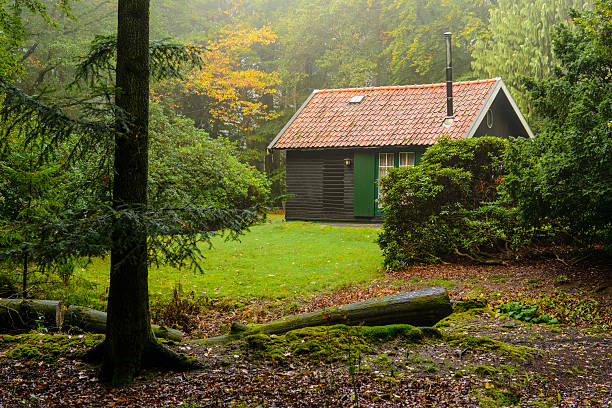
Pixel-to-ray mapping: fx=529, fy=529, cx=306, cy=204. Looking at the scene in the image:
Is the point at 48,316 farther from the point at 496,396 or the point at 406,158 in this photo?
the point at 406,158

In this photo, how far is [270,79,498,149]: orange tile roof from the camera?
18469 mm

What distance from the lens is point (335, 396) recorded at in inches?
180

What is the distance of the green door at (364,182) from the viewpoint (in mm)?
19547

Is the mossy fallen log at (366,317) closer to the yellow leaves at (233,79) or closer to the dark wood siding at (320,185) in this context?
the dark wood siding at (320,185)

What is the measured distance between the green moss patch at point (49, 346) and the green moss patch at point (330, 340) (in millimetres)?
1795

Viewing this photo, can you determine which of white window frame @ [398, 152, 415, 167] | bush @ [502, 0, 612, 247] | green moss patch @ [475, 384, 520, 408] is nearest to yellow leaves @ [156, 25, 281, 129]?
white window frame @ [398, 152, 415, 167]

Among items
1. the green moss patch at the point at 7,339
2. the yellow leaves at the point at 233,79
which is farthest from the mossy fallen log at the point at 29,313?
the yellow leaves at the point at 233,79

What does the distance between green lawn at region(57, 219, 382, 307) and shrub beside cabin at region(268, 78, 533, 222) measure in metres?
2.89

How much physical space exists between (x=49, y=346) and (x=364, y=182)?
49.0 ft

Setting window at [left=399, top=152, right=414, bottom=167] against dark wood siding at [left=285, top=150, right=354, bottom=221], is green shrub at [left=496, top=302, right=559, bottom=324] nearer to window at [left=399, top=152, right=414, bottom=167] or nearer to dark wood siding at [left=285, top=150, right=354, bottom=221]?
window at [left=399, top=152, right=414, bottom=167]

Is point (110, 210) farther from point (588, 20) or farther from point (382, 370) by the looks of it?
point (588, 20)

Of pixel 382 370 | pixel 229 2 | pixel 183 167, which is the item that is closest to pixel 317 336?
Result: pixel 382 370

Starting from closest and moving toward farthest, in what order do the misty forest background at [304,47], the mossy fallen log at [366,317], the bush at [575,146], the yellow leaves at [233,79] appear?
1. the mossy fallen log at [366,317]
2. the bush at [575,146]
3. the misty forest background at [304,47]
4. the yellow leaves at [233,79]

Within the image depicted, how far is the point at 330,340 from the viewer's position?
581 cm
